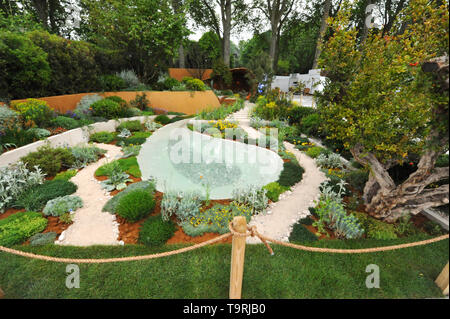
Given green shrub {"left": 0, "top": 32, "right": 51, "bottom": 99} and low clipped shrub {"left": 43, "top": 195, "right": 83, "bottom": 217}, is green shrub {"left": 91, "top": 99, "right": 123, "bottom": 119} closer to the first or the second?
green shrub {"left": 0, "top": 32, "right": 51, "bottom": 99}

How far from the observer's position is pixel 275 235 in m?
3.54

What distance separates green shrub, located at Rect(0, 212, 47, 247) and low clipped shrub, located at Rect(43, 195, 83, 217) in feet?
0.55

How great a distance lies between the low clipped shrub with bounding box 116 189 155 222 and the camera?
3610mm

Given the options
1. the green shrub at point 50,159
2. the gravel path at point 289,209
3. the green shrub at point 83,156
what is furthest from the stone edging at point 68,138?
the gravel path at point 289,209

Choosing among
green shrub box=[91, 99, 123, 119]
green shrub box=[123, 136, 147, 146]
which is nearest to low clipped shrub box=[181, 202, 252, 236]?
green shrub box=[123, 136, 147, 146]

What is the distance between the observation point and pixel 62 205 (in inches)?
149

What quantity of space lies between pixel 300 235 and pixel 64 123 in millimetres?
8679

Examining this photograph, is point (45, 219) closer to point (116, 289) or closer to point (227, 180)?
point (116, 289)

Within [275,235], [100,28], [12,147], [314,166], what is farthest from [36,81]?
[314,166]

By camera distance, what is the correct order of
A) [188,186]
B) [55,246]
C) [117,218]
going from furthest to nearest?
[188,186] → [117,218] → [55,246]

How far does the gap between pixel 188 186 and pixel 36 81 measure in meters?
7.80

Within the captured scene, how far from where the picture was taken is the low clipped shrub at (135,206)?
3610mm

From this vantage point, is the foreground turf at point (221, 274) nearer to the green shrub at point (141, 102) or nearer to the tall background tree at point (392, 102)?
the tall background tree at point (392, 102)

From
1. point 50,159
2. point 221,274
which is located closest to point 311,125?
point 221,274
